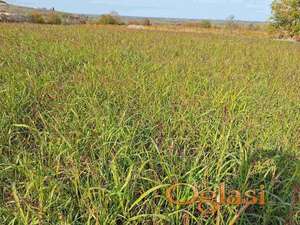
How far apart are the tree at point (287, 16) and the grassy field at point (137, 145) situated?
21030mm

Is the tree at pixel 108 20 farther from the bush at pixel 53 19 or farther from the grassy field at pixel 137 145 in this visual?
the grassy field at pixel 137 145

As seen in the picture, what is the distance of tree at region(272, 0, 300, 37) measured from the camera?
2178 cm

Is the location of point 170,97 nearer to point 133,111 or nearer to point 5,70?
point 133,111

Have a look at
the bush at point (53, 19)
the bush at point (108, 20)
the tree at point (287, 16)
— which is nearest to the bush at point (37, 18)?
the bush at point (53, 19)

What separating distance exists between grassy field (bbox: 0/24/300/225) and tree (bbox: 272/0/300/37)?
69.0 ft

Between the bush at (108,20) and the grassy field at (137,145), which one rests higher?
the bush at (108,20)

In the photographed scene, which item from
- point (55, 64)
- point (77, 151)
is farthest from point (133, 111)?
point (55, 64)

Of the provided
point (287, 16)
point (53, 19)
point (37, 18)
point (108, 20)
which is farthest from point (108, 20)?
point (287, 16)

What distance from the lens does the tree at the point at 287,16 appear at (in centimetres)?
2178

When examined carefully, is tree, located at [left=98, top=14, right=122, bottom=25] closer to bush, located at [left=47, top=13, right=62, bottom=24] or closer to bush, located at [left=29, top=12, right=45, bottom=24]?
bush, located at [left=47, top=13, right=62, bottom=24]

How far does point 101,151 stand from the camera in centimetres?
204

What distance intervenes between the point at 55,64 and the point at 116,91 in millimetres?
2149

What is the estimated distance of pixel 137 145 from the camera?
89.6 inches

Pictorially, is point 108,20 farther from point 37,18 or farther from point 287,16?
point 287,16
